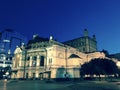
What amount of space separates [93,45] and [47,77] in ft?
169

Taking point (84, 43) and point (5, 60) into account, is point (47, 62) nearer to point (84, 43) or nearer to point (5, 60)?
point (84, 43)

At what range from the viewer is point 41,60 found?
243 feet

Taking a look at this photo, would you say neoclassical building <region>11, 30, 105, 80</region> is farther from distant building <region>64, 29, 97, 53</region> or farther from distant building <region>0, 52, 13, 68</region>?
distant building <region>0, 52, 13, 68</region>

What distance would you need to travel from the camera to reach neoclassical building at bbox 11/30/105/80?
Result: 229 feet

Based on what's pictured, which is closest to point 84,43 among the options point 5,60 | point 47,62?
point 47,62

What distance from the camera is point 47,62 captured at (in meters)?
71.2

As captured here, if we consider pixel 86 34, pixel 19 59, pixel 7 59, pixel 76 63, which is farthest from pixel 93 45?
pixel 7 59

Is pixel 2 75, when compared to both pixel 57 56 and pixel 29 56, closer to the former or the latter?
pixel 29 56

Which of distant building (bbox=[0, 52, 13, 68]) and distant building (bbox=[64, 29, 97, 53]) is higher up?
distant building (bbox=[64, 29, 97, 53])

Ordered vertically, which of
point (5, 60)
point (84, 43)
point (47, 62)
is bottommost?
point (47, 62)

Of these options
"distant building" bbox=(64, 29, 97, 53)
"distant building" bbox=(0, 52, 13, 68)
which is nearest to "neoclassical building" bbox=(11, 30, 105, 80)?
"distant building" bbox=(64, 29, 97, 53)

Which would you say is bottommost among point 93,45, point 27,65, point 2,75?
point 2,75

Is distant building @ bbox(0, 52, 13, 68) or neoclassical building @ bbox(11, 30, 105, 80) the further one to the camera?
distant building @ bbox(0, 52, 13, 68)

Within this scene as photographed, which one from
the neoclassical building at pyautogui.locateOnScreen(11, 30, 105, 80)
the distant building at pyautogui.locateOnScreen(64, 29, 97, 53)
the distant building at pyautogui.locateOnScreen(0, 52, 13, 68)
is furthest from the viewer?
the distant building at pyautogui.locateOnScreen(0, 52, 13, 68)
